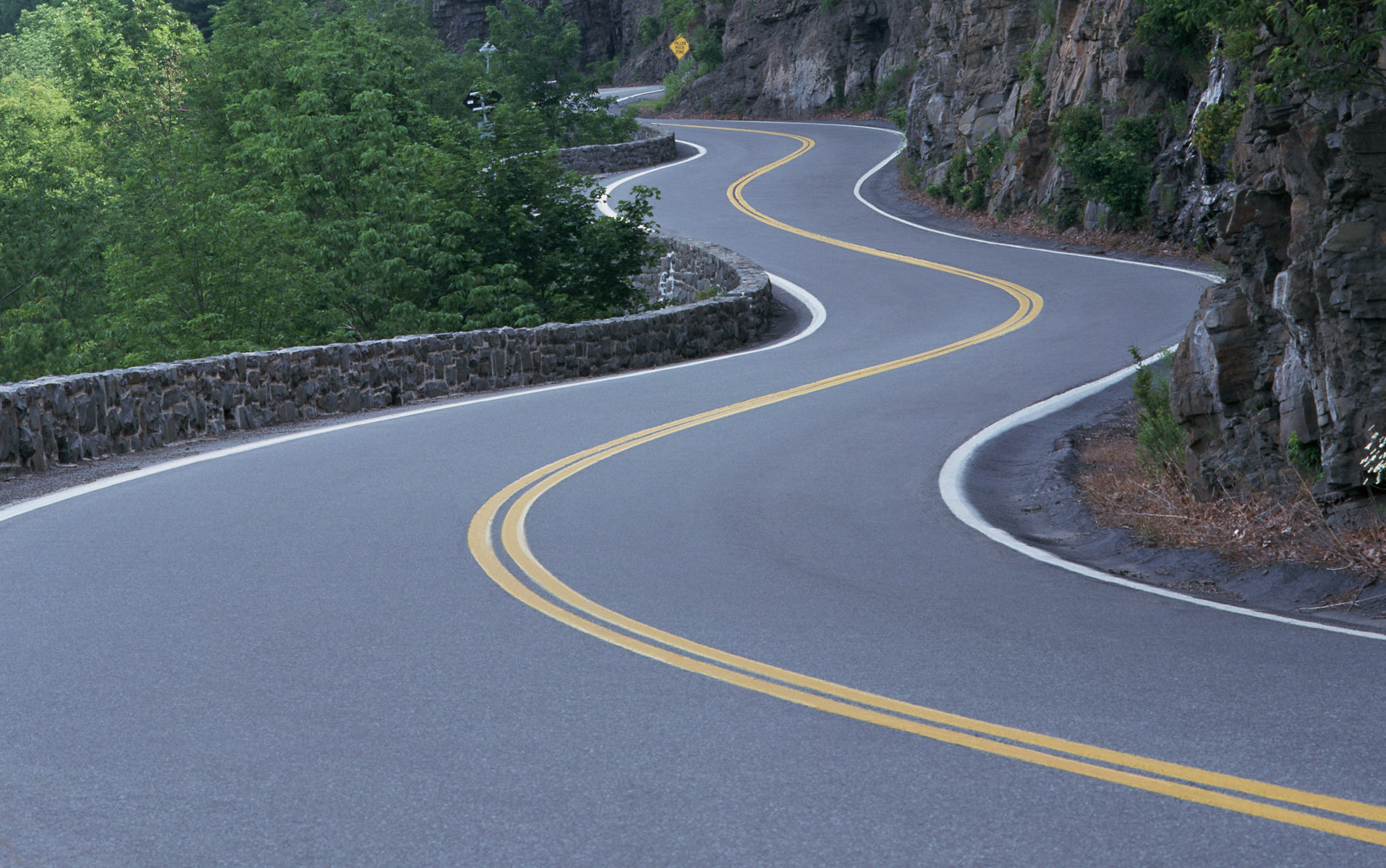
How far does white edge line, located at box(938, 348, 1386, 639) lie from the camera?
262 inches

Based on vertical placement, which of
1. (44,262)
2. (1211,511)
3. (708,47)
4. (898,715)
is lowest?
(44,262)

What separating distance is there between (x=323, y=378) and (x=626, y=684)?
9658 millimetres

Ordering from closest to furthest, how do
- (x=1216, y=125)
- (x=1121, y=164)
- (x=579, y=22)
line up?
(x=1216, y=125) → (x=1121, y=164) → (x=579, y=22)

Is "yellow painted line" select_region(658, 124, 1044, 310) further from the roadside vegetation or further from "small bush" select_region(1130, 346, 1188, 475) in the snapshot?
the roadside vegetation

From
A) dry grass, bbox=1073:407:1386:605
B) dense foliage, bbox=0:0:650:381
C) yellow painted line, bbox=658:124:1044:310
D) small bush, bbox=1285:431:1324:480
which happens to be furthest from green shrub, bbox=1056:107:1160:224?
small bush, bbox=1285:431:1324:480

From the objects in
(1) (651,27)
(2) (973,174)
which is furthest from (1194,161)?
(1) (651,27)

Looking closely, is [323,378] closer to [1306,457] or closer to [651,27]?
[1306,457]

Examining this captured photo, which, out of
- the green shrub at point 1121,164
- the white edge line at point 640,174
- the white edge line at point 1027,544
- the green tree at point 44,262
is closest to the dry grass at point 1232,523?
the white edge line at point 1027,544

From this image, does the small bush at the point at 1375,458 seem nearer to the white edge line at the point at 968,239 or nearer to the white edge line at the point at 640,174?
the white edge line at the point at 968,239

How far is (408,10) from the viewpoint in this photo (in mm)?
50469

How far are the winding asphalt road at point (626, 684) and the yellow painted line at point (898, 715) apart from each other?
0.07 ft

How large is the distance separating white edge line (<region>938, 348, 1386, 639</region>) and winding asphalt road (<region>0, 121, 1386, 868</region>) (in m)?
0.14

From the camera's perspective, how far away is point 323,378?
14102mm

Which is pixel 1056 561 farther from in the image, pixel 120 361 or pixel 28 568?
pixel 120 361
